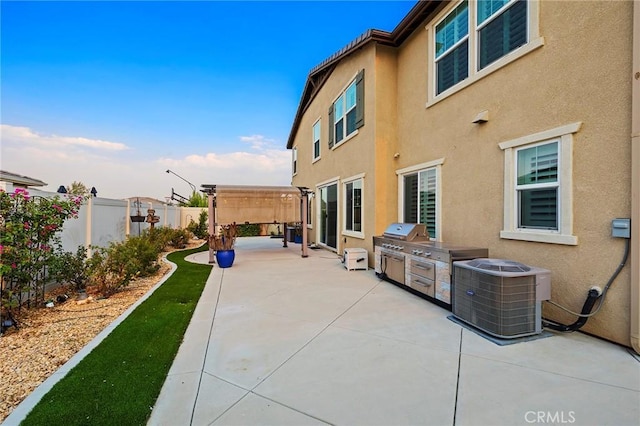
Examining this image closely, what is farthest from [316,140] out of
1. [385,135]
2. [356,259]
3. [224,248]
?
[356,259]

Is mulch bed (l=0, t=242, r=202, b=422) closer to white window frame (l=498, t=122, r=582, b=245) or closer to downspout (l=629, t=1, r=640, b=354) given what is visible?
downspout (l=629, t=1, r=640, b=354)

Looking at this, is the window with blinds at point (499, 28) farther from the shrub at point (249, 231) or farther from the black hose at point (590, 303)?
the shrub at point (249, 231)

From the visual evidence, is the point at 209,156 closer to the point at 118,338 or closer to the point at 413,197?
the point at 413,197

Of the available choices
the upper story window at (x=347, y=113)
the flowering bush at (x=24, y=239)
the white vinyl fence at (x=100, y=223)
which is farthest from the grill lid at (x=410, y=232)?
the white vinyl fence at (x=100, y=223)

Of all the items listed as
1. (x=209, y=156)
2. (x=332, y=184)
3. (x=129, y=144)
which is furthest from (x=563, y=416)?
(x=209, y=156)

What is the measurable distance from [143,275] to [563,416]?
8.60 m

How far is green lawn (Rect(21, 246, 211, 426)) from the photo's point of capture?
238 centimetres

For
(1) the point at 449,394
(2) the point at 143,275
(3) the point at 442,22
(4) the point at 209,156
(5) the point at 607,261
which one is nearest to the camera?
(1) the point at 449,394

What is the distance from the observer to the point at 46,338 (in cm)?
408

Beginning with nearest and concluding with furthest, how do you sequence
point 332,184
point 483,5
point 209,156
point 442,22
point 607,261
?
point 607,261, point 483,5, point 442,22, point 332,184, point 209,156

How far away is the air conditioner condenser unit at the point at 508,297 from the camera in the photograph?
379cm

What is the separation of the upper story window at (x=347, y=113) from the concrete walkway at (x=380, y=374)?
674 cm

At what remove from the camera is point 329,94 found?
1280 cm

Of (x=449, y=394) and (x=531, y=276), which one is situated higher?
(x=531, y=276)
